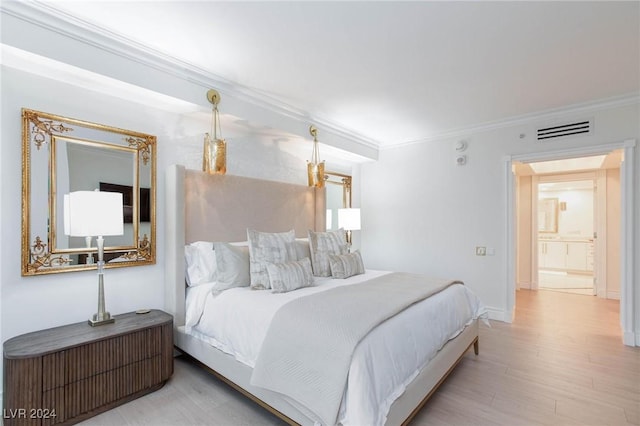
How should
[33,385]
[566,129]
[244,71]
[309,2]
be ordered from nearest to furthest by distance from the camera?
[33,385], [309,2], [244,71], [566,129]

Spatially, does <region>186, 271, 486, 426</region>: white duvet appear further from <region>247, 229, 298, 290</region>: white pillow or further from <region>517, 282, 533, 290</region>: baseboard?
<region>517, 282, 533, 290</region>: baseboard

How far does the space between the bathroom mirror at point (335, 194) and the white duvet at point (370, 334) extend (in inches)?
75.4

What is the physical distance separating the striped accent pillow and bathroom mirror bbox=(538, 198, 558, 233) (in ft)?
25.7

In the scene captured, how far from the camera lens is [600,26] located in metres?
2.13

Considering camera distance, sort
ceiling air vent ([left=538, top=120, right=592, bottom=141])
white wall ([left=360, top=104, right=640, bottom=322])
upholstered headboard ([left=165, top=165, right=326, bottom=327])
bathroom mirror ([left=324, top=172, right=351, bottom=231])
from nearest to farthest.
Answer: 1. upholstered headboard ([left=165, top=165, right=326, bottom=327])
2. ceiling air vent ([left=538, top=120, right=592, bottom=141])
3. white wall ([left=360, top=104, right=640, bottom=322])
4. bathroom mirror ([left=324, top=172, right=351, bottom=231])

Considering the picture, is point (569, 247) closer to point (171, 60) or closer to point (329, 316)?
point (329, 316)

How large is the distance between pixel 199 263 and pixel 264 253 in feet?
2.14

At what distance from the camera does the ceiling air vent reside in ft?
11.6

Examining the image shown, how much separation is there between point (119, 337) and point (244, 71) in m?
2.31

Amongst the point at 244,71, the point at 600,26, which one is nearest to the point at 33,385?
the point at 244,71

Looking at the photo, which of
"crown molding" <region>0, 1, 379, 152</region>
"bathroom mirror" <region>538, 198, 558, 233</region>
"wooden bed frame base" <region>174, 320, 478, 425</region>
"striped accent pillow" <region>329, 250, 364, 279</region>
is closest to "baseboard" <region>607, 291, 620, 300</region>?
"bathroom mirror" <region>538, 198, 558, 233</region>

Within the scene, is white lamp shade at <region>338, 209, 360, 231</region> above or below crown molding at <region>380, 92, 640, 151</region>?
below

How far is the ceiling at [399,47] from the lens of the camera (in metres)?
1.98

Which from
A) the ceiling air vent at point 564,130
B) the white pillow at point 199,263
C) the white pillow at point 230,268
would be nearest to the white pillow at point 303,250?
the white pillow at point 230,268
